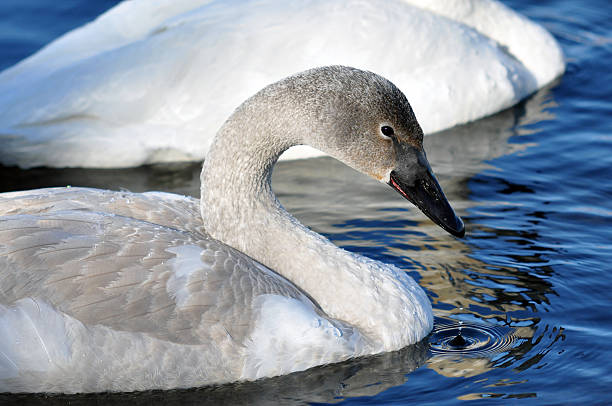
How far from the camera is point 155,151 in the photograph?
32.5 ft

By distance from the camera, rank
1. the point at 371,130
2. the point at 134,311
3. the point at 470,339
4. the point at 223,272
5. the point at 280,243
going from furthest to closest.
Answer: the point at 470,339, the point at 280,243, the point at 371,130, the point at 223,272, the point at 134,311

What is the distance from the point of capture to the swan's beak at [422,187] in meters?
6.73

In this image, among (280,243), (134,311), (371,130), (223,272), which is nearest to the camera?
(134,311)

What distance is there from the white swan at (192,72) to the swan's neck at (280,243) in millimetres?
3176

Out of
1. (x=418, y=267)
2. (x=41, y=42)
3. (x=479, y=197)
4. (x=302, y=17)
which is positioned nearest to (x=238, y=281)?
(x=418, y=267)

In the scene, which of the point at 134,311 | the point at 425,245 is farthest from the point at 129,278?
the point at 425,245

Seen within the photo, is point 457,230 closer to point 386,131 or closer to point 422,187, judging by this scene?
point 422,187

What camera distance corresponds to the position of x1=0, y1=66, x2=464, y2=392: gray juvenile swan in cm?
599

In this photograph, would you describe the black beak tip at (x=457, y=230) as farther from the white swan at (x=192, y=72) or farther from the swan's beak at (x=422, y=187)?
the white swan at (x=192, y=72)

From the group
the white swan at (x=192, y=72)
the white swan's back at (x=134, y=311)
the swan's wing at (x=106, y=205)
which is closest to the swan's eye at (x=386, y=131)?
the white swan's back at (x=134, y=311)

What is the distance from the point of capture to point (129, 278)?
240 inches

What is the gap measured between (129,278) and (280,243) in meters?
1.07

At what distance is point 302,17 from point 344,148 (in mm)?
3702

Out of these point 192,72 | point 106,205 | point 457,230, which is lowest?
point 457,230
